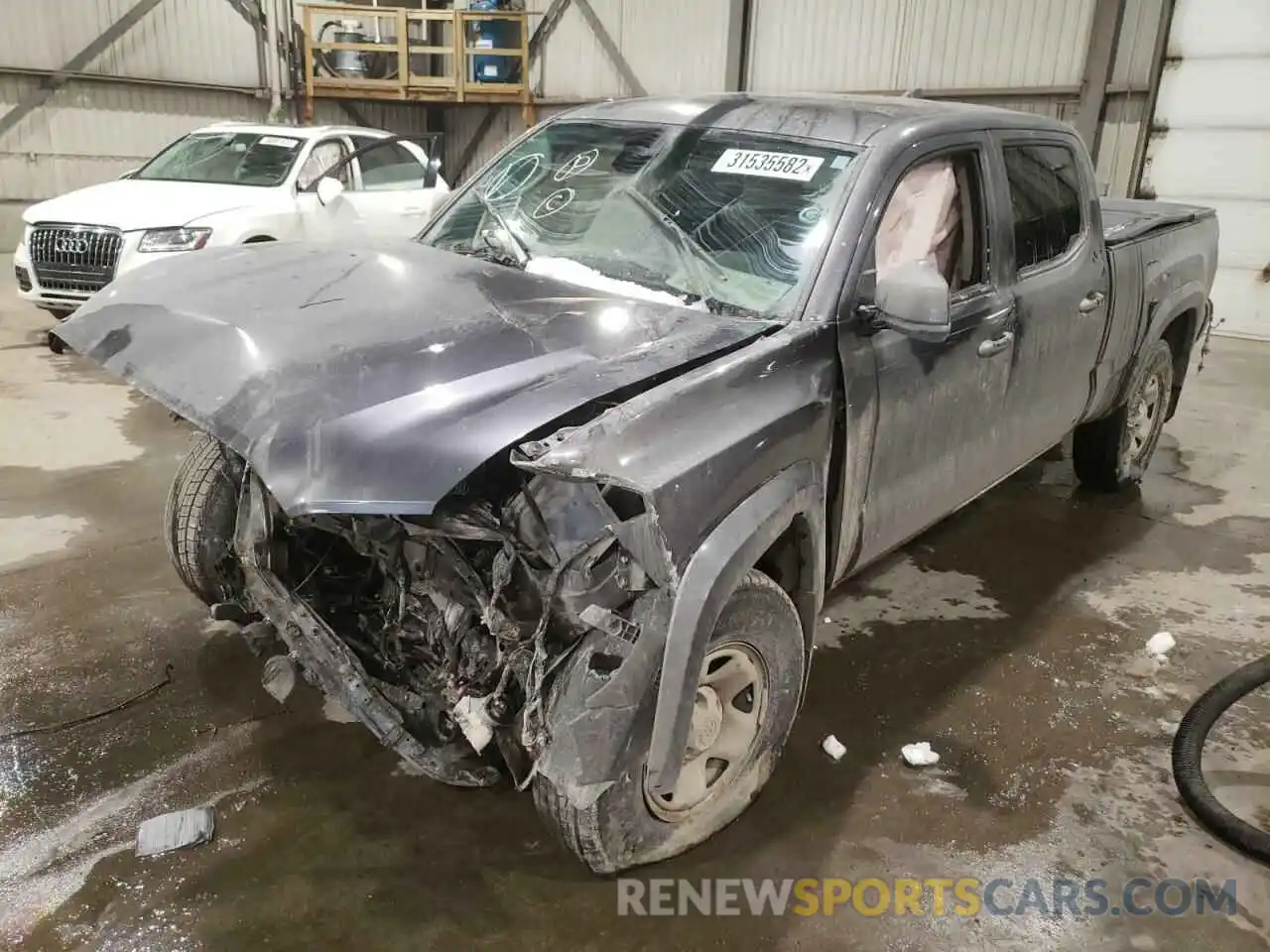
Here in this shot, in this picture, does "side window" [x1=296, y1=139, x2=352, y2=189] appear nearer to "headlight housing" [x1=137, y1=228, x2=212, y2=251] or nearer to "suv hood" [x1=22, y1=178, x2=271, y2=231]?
"suv hood" [x1=22, y1=178, x2=271, y2=231]

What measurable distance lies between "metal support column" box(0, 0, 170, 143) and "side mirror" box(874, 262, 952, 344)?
1334 cm

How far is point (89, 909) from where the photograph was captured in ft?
7.50

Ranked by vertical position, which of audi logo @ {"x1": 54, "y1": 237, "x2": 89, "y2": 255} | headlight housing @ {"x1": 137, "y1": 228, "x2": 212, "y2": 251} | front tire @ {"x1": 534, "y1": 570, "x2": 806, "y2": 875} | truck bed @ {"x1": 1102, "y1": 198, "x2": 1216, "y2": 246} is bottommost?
front tire @ {"x1": 534, "y1": 570, "x2": 806, "y2": 875}

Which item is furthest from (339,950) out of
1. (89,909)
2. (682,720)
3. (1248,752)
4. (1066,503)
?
(1066,503)

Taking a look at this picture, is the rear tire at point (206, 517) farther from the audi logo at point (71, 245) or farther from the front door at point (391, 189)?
the front door at point (391, 189)

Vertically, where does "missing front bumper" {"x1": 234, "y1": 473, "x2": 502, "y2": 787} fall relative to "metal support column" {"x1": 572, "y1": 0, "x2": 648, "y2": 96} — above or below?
below

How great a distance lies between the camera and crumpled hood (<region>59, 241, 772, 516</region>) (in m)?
1.98

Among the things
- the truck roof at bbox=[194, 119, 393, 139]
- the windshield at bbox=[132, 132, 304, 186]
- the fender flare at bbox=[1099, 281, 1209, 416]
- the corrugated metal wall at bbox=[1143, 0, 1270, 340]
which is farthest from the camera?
the corrugated metal wall at bbox=[1143, 0, 1270, 340]

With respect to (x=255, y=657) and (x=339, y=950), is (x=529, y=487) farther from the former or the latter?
(x=255, y=657)

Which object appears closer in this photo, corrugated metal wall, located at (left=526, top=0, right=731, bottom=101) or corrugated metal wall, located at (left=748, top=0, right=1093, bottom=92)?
corrugated metal wall, located at (left=748, top=0, right=1093, bottom=92)

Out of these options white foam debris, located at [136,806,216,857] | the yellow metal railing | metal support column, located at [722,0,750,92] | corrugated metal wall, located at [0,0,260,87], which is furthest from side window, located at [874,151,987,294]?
corrugated metal wall, located at [0,0,260,87]

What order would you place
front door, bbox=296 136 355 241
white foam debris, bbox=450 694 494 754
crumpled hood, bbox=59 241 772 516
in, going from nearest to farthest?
crumpled hood, bbox=59 241 772 516, white foam debris, bbox=450 694 494 754, front door, bbox=296 136 355 241

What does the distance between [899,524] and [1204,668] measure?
4.87ft

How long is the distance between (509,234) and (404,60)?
1181 cm
